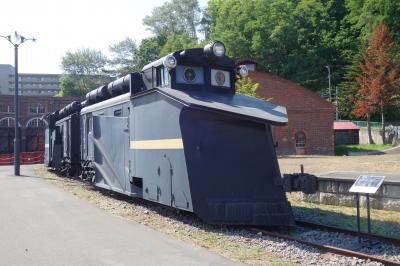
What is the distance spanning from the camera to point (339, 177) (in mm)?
12133

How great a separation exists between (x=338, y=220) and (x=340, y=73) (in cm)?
5599

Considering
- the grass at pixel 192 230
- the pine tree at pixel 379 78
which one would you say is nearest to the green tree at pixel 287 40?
the pine tree at pixel 379 78

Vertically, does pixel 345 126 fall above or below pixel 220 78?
above

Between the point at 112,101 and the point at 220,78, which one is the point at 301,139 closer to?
the point at 112,101

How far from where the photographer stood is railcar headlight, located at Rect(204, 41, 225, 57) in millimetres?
10023

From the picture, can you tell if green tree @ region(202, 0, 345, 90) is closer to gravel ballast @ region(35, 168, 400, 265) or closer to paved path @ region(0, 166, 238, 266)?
gravel ballast @ region(35, 168, 400, 265)

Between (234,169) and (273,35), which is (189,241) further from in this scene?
(273,35)

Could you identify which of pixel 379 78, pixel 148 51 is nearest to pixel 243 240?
pixel 379 78

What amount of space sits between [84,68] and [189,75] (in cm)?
9531

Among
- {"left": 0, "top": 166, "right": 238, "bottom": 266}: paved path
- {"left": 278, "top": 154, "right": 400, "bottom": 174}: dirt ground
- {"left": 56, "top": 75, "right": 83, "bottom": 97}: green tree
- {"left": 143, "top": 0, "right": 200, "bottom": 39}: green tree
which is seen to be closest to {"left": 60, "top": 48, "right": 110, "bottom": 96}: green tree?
{"left": 56, "top": 75, "right": 83, "bottom": 97}: green tree

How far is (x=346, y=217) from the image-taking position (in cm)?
1043

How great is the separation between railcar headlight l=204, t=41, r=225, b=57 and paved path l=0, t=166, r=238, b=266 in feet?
12.3

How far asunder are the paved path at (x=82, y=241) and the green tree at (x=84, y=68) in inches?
3572

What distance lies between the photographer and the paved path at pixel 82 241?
6.68 m
